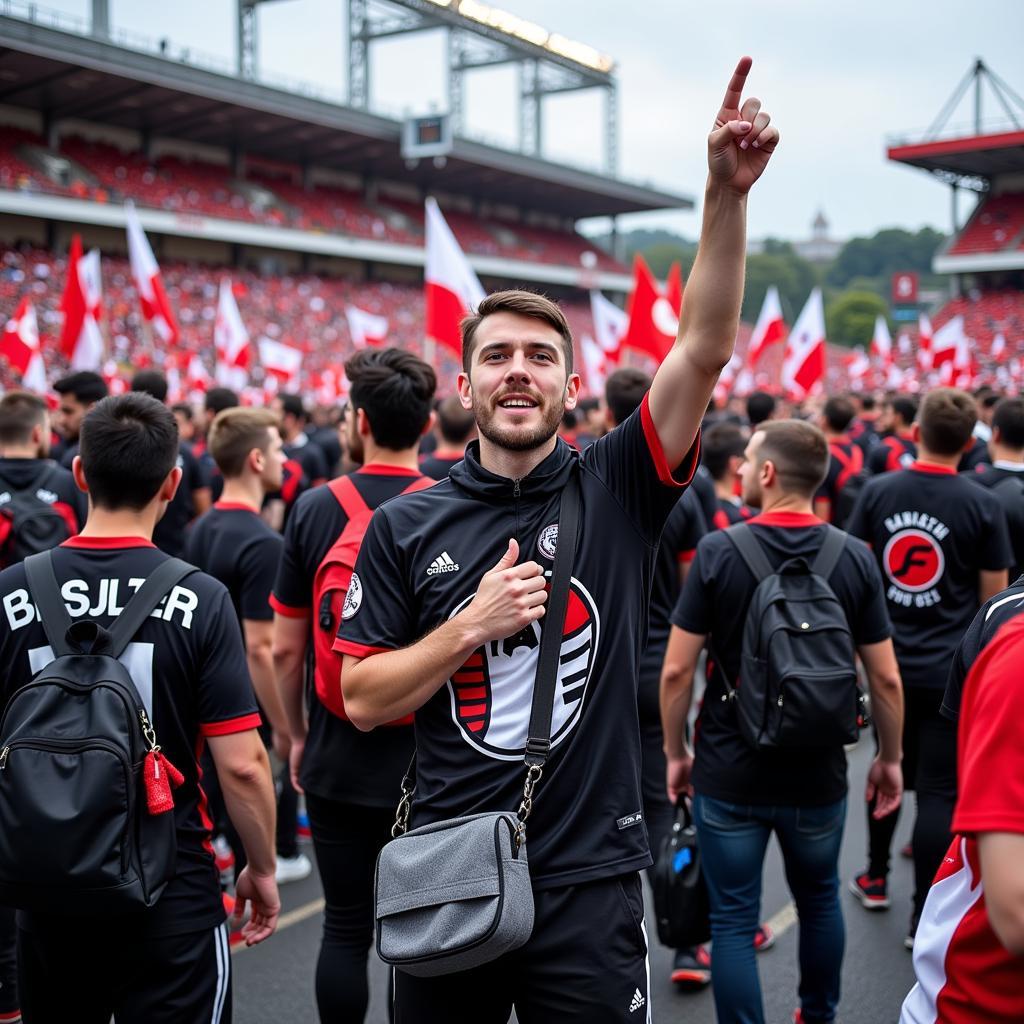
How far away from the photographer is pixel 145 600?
97.0 inches

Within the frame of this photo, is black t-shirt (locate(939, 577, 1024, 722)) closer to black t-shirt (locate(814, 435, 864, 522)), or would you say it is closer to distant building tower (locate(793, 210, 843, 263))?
black t-shirt (locate(814, 435, 864, 522))

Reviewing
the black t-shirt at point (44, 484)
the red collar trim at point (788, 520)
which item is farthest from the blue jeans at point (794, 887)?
the black t-shirt at point (44, 484)

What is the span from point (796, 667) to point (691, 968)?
5.13 feet

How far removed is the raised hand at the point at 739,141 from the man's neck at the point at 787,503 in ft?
5.30

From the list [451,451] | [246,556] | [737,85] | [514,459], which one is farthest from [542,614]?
[451,451]

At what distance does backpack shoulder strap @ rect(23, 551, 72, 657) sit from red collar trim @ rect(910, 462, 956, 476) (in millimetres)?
3313

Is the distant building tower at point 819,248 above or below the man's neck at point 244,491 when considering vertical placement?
above

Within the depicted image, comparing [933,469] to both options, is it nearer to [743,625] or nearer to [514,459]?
[743,625]

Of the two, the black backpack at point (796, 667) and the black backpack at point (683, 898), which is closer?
the black backpack at point (796, 667)

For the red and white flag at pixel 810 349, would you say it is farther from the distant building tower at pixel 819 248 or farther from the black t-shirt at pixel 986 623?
the distant building tower at pixel 819 248

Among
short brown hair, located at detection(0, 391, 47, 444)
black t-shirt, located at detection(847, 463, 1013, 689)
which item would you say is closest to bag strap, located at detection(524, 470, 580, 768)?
black t-shirt, located at detection(847, 463, 1013, 689)

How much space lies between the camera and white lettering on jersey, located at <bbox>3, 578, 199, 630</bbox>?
2482mm

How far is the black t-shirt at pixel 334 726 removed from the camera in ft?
10.4

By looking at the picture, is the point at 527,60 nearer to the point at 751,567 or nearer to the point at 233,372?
the point at 233,372
